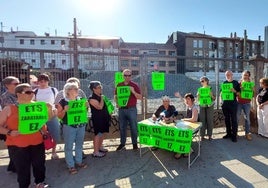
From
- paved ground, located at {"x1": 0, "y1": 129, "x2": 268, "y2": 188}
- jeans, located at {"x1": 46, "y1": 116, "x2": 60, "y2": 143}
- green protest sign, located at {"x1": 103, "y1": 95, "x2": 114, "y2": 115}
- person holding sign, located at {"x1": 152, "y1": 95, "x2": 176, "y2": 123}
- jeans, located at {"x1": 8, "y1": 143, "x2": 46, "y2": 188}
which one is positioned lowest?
paved ground, located at {"x1": 0, "y1": 129, "x2": 268, "y2": 188}

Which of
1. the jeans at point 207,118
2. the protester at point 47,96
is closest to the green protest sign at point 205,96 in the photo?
the jeans at point 207,118

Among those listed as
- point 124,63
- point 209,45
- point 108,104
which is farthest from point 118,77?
point 209,45

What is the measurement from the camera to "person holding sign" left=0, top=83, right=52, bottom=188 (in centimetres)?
400

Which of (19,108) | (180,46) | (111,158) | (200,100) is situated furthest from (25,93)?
(180,46)

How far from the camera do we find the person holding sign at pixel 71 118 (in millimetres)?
4980

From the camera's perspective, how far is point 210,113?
732cm

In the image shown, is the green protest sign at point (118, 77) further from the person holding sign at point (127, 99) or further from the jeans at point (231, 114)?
the jeans at point (231, 114)

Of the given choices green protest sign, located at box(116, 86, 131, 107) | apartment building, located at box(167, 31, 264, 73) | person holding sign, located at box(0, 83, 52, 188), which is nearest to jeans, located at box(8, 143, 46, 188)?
person holding sign, located at box(0, 83, 52, 188)

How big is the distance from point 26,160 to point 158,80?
415cm

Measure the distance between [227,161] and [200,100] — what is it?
1.96 metres

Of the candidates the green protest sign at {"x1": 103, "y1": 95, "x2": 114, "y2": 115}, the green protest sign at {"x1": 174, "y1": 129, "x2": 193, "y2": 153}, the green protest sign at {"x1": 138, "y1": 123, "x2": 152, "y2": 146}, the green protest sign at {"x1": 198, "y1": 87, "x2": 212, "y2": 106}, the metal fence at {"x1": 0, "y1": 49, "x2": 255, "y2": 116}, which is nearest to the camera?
the green protest sign at {"x1": 174, "y1": 129, "x2": 193, "y2": 153}

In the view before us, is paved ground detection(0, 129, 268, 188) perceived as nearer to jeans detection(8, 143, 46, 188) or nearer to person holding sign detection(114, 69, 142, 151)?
jeans detection(8, 143, 46, 188)

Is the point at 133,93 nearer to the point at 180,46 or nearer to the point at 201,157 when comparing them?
the point at 201,157

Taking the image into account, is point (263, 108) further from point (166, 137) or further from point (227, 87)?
point (166, 137)
